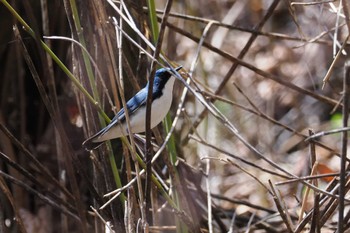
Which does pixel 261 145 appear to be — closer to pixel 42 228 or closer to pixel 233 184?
pixel 233 184

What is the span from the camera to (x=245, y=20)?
21.1 feet

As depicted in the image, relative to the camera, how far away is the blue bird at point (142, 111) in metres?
2.46

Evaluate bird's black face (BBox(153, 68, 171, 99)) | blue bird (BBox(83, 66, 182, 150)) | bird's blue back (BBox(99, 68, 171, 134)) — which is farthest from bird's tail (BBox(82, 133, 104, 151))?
bird's black face (BBox(153, 68, 171, 99))

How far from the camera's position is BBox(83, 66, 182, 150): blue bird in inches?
96.7

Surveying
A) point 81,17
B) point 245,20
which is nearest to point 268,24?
point 245,20

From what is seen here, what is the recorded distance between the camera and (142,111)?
2.71 metres

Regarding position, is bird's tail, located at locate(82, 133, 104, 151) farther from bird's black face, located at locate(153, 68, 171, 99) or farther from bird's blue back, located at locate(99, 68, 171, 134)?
bird's black face, located at locate(153, 68, 171, 99)

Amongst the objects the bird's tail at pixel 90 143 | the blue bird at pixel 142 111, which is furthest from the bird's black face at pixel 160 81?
the bird's tail at pixel 90 143

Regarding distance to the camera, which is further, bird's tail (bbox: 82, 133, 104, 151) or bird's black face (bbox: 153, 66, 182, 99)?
bird's black face (bbox: 153, 66, 182, 99)

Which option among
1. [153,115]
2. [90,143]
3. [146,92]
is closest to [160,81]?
[146,92]

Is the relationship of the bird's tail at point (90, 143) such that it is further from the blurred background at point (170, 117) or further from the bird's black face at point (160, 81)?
the bird's black face at point (160, 81)

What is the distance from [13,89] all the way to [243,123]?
209cm

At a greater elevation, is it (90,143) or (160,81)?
(160,81)

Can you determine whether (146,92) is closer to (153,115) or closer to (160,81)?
(160,81)
